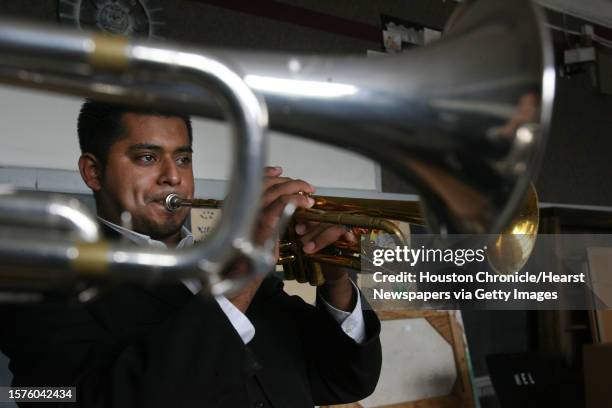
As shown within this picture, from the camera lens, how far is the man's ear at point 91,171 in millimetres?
1409

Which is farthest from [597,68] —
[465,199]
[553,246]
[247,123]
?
[247,123]

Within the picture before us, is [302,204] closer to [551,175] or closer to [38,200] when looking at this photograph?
[38,200]

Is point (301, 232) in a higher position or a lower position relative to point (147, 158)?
lower

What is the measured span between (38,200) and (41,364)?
68cm

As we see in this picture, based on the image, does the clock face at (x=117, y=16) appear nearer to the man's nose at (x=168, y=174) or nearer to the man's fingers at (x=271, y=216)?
the man's nose at (x=168, y=174)

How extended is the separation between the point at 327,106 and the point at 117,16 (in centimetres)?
171

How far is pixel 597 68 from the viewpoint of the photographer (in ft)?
12.0

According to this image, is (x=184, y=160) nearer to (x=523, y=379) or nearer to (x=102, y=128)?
(x=102, y=128)

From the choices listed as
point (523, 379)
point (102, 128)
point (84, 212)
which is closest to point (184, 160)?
point (102, 128)

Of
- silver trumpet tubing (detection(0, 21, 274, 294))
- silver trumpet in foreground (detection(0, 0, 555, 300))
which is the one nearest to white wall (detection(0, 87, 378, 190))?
silver trumpet in foreground (detection(0, 0, 555, 300))

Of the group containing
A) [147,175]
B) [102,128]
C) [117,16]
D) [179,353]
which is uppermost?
[117,16]

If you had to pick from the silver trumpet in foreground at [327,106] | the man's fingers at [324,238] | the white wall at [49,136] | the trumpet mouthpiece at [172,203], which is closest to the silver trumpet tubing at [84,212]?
the silver trumpet in foreground at [327,106]

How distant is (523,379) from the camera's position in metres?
2.54

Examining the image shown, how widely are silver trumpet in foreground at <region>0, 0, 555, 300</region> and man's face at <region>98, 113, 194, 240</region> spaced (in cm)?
76
